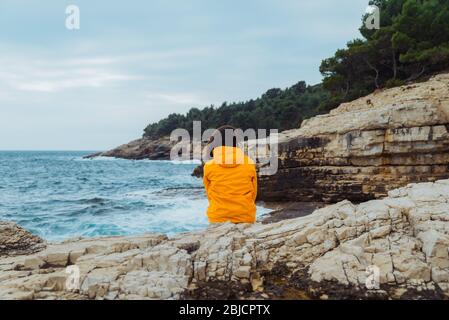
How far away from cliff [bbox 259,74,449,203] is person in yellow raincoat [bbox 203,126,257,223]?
29.0 ft

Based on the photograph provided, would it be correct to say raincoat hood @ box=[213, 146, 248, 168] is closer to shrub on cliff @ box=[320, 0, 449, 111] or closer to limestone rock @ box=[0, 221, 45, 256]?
limestone rock @ box=[0, 221, 45, 256]

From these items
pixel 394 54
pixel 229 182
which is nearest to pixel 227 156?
pixel 229 182

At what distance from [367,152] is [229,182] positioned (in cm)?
916

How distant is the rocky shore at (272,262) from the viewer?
3.24 meters

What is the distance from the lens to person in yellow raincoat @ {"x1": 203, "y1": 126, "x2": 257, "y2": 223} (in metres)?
4.74

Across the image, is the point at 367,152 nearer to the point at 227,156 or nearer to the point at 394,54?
the point at 227,156

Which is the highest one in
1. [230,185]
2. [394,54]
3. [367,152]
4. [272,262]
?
[394,54]

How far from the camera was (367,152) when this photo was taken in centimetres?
1243

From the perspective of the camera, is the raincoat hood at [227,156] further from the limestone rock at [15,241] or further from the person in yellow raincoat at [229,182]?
the limestone rock at [15,241]

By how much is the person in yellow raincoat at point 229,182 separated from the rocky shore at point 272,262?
1.37 feet
